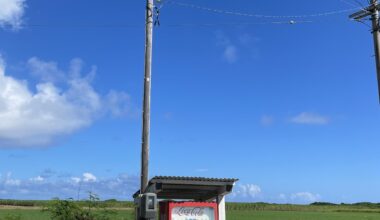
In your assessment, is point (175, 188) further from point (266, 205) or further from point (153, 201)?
point (266, 205)

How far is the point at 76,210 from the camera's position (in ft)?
53.1

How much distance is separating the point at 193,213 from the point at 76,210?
4520 millimetres

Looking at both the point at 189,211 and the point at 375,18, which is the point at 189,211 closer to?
the point at 189,211

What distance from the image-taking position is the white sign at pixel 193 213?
13.2 meters

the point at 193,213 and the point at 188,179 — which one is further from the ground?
the point at 188,179

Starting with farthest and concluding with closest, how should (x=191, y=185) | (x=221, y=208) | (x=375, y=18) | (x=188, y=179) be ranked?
(x=375, y=18)
(x=221, y=208)
(x=191, y=185)
(x=188, y=179)

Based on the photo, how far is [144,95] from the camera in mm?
14711

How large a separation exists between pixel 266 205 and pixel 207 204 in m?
95.3

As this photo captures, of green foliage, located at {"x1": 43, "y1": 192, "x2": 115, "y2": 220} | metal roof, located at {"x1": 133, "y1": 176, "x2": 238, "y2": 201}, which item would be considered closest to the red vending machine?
metal roof, located at {"x1": 133, "y1": 176, "x2": 238, "y2": 201}

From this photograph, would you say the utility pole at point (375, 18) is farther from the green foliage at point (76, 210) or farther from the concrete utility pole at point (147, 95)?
the green foliage at point (76, 210)

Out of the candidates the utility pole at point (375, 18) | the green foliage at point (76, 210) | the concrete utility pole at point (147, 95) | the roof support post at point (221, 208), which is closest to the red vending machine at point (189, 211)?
the roof support post at point (221, 208)

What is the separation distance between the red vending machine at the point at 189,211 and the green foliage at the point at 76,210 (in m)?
3.47

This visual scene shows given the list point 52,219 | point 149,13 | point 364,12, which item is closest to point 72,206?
point 52,219

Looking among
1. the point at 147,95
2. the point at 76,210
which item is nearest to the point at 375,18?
the point at 147,95
